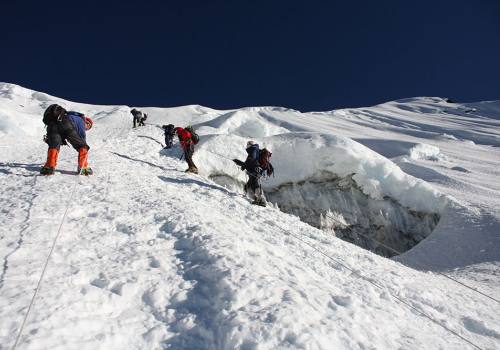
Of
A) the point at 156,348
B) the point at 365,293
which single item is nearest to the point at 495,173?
the point at 365,293

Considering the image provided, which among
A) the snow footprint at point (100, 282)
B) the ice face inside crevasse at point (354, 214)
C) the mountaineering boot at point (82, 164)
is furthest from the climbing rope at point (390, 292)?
the ice face inside crevasse at point (354, 214)

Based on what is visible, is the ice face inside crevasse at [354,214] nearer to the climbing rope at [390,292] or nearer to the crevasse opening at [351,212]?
the crevasse opening at [351,212]

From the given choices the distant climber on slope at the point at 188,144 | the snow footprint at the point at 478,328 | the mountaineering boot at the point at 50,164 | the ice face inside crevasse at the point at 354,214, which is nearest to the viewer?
the snow footprint at the point at 478,328

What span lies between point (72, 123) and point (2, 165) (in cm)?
219

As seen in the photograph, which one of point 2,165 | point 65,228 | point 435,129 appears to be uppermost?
point 435,129

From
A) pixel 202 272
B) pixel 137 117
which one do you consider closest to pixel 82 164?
pixel 202 272

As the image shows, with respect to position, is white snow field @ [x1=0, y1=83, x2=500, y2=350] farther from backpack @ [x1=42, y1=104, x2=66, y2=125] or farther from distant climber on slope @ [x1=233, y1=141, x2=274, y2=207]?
backpack @ [x1=42, y1=104, x2=66, y2=125]

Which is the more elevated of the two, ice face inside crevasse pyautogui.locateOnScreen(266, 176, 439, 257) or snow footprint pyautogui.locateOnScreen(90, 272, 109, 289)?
snow footprint pyautogui.locateOnScreen(90, 272, 109, 289)

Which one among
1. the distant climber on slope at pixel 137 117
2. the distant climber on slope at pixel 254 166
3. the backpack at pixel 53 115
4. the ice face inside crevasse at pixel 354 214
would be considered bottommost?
the ice face inside crevasse at pixel 354 214

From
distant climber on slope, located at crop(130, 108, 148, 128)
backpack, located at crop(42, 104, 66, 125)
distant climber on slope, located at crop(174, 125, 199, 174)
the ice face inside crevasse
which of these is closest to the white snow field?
distant climber on slope, located at crop(174, 125, 199, 174)

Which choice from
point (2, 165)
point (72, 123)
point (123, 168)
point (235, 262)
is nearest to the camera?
point (235, 262)

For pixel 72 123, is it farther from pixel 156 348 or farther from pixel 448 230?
pixel 448 230

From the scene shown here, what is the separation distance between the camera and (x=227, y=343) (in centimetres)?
262

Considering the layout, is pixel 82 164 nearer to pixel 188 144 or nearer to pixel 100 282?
pixel 188 144
